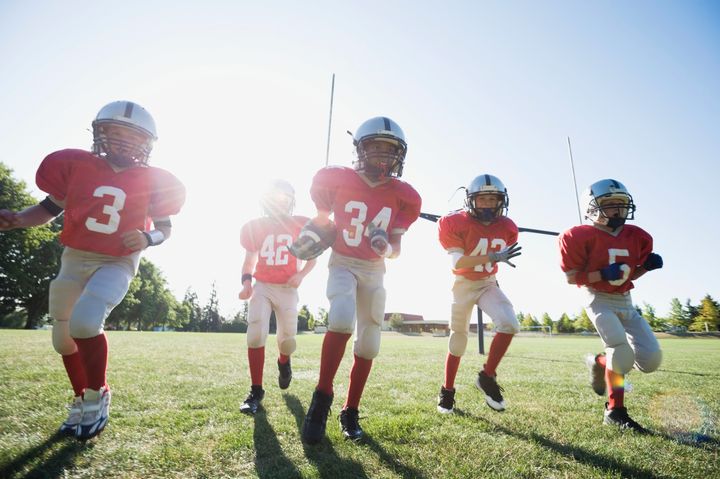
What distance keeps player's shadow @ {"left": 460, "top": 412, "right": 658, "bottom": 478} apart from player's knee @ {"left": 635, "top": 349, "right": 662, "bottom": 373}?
5.47 feet

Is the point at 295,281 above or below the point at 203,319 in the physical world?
above

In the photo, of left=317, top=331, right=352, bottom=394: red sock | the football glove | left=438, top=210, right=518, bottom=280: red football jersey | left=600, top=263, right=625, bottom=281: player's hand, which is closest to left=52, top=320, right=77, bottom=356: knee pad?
the football glove

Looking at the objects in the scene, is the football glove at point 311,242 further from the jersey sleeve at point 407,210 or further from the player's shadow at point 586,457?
the player's shadow at point 586,457

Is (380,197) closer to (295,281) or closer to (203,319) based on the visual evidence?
(295,281)

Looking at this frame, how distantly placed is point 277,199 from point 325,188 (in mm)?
1883

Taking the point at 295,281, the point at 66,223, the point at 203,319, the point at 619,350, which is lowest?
the point at 203,319

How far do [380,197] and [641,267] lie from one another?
125 inches

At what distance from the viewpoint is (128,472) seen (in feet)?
7.28

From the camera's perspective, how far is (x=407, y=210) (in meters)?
3.74

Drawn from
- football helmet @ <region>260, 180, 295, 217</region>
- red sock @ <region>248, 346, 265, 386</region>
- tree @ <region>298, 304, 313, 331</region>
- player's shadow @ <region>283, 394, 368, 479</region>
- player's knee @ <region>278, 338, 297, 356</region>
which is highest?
football helmet @ <region>260, 180, 295, 217</region>

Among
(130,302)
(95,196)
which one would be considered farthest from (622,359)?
(130,302)

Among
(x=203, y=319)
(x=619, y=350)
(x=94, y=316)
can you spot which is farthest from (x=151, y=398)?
(x=203, y=319)

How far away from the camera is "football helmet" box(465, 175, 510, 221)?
4.48 m

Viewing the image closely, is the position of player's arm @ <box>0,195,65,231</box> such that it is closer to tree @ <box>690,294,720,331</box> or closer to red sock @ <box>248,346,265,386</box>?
red sock @ <box>248,346,265,386</box>
